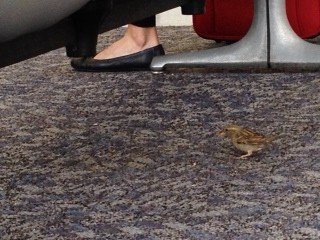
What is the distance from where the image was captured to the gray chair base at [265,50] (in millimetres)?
2094

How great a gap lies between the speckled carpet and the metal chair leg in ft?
0.14

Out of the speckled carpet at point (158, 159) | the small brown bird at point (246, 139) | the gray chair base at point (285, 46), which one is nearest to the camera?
the speckled carpet at point (158, 159)

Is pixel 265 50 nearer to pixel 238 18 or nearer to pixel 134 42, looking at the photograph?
pixel 238 18

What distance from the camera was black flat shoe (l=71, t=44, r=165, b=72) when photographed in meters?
2.26

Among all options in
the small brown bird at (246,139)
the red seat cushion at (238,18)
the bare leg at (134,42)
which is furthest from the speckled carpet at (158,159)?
the red seat cushion at (238,18)

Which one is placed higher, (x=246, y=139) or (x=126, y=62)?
(x=246, y=139)

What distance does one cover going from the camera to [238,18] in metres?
2.36

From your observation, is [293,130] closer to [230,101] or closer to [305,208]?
[230,101]

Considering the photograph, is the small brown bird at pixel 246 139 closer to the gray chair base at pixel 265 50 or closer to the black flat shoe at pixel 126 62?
the gray chair base at pixel 265 50

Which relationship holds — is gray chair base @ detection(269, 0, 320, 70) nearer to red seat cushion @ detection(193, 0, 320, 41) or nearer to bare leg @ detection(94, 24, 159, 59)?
red seat cushion @ detection(193, 0, 320, 41)

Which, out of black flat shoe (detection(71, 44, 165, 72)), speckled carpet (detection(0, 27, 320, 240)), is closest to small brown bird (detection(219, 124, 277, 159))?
speckled carpet (detection(0, 27, 320, 240))

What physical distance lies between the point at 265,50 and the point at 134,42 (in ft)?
1.29

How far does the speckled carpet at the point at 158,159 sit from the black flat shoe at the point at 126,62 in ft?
0.31

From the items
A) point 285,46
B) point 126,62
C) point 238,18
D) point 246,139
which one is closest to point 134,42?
point 126,62
